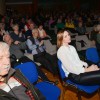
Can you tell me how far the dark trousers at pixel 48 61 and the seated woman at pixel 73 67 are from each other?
1.44 meters

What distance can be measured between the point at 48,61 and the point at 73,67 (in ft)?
5.79

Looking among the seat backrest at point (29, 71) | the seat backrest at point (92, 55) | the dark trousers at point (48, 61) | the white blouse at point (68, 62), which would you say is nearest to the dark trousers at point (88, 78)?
the white blouse at point (68, 62)

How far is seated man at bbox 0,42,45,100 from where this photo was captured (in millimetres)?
1990

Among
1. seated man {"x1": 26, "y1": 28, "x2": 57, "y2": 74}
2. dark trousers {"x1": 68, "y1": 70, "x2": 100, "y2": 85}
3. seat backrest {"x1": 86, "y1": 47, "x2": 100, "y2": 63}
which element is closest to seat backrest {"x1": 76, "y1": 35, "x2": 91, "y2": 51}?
seated man {"x1": 26, "y1": 28, "x2": 57, "y2": 74}

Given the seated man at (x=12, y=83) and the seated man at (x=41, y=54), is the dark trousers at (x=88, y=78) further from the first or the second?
the seated man at (x=41, y=54)

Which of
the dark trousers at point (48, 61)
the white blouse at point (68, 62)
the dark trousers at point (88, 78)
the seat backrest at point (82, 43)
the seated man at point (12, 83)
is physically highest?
the seated man at point (12, 83)

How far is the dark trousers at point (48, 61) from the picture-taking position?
4.97 meters

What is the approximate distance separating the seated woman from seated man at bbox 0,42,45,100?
1079 millimetres

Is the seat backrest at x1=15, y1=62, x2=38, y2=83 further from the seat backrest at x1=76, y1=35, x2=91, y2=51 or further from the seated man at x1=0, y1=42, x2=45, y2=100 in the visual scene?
the seat backrest at x1=76, y1=35, x2=91, y2=51

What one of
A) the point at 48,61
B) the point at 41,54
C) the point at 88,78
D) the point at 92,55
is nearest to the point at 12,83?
the point at 88,78

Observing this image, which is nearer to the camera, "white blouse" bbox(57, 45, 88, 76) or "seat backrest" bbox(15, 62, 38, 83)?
"seat backrest" bbox(15, 62, 38, 83)

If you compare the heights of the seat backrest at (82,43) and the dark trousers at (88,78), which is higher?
the dark trousers at (88,78)

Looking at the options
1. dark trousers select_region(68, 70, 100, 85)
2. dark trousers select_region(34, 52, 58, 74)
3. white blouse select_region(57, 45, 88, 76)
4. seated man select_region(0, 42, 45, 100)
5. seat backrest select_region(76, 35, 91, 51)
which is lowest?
dark trousers select_region(34, 52, 58, 74)

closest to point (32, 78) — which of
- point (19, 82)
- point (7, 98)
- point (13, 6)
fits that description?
point (19, 82)
